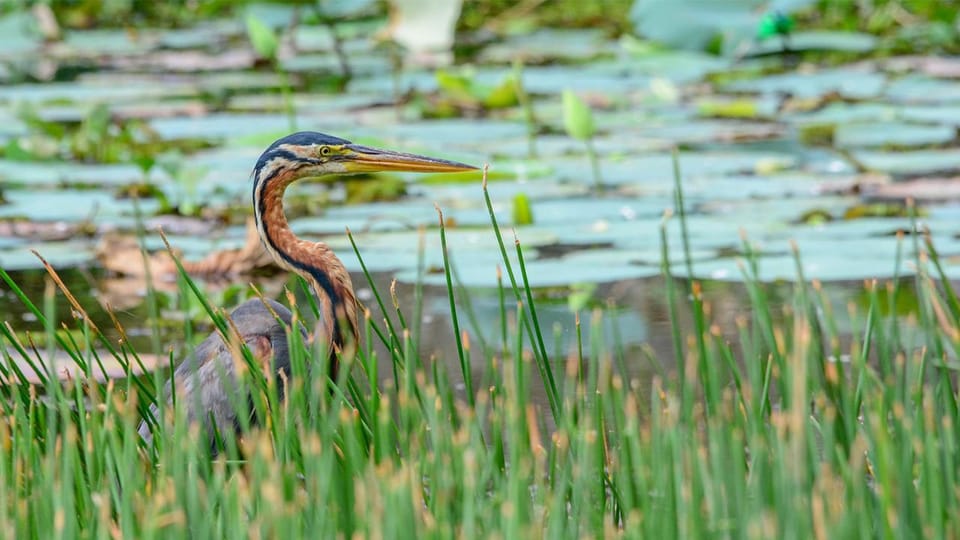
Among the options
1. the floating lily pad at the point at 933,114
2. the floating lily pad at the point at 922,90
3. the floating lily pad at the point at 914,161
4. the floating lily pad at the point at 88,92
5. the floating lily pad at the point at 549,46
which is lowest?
the floating lily pad at the point at 914,161

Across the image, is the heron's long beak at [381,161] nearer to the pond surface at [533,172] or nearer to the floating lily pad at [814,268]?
the pond surface at [533,172]

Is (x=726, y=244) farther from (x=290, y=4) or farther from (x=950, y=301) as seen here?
(x=290, y=4)

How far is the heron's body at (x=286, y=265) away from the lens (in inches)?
113

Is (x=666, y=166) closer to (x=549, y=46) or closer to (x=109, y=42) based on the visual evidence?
(x=549, y=46)

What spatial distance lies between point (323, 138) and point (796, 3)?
15.7 ft

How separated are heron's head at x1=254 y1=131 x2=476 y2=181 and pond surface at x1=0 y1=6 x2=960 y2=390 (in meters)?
0.56

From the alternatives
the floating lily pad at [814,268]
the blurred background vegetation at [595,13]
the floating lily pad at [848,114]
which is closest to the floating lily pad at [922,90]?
the floating lily pad at [848,114]

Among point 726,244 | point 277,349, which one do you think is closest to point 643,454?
point 277,349

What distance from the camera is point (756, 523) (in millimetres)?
1572

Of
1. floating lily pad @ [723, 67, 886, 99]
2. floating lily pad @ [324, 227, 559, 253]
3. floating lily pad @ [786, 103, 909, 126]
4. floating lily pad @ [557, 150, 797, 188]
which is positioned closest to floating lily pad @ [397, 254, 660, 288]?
floating lily pad @ [324, 227, 559, 253]

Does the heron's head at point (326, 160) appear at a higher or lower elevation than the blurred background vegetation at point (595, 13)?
lower

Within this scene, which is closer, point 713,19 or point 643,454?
point 643,454

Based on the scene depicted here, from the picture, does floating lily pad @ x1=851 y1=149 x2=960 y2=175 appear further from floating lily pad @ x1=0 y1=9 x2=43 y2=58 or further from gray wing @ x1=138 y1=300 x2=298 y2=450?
floating lily pad @ x1=0 y1=9 x2=43 y2=58

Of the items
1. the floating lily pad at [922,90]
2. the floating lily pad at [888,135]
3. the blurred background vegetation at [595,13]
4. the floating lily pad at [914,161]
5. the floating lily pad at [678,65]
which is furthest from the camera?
the blurred background vegetation at [595,13]
